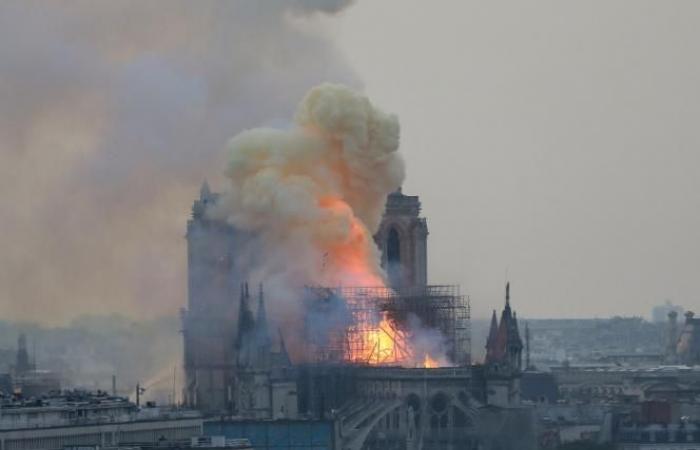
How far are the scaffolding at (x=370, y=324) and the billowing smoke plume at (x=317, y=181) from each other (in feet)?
4.30

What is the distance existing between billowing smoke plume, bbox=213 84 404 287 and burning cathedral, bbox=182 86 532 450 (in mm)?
69

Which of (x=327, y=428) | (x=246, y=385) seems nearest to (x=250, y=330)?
(x=246, y=385)

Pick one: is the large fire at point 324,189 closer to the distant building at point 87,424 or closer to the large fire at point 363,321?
the large fire at point 363,321

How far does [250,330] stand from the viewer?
18600cm

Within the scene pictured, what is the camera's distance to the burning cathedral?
18288cm

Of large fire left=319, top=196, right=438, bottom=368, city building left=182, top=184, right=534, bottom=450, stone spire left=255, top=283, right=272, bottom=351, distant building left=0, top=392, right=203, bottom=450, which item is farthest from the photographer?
large fire left=319, top=196, right=438, bottom=368

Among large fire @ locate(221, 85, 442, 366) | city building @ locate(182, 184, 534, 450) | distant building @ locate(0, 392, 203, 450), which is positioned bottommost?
distant building @ locate(0, 392, 203, 450)

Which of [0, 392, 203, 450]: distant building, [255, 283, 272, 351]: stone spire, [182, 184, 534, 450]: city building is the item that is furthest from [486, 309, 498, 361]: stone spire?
[0, 392, 203, 450]: distant building

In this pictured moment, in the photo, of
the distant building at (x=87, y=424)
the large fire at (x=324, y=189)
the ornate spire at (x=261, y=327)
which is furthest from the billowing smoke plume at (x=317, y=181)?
the distant building at (x=87, y=424)

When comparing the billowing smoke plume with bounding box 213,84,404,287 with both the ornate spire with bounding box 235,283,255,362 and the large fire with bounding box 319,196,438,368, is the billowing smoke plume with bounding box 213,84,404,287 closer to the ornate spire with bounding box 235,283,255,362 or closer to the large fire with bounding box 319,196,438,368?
the large fire with bounding box 319,196,438,368

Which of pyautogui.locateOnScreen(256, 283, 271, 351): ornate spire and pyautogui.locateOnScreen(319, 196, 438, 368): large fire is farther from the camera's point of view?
pyautogui.locateOnScreen(319, 196, 438, 368): large fire

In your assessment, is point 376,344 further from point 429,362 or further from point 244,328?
point 244,328

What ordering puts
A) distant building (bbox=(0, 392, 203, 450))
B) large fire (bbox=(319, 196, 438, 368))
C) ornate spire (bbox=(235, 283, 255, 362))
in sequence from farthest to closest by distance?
large fire (bbox=(319, 196, 438, 368)), ornate spire (bbox=(235, 283, 255, 362)), distant building (bbox=(0, 392, 203, 450))

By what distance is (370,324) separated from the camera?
189250 millimetres
